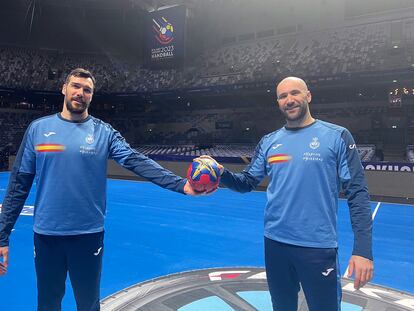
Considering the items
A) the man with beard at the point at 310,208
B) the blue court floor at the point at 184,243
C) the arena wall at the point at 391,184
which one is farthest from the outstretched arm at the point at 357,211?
the arena wall at the point at 391,184

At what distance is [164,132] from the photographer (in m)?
30.3

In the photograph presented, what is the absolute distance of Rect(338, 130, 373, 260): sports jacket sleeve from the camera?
2117mm

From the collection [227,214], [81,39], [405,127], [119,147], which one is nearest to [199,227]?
[227,214]

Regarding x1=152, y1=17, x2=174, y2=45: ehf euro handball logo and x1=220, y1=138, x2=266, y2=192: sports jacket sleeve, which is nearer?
x1=220, y1=138, x2=266, y2=192: sports jacket sleeve

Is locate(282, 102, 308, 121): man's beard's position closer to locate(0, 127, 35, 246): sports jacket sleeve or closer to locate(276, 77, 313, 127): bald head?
locate(276, 77, 313, 127): bald head

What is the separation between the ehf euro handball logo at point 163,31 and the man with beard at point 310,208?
80.3 feet

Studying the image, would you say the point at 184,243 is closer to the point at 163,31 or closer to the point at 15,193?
the point at 15,193

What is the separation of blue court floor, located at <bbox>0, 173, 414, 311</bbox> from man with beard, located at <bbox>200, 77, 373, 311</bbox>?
8.36 ft

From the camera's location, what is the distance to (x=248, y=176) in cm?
279

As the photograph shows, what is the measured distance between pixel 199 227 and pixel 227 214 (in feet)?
5.28

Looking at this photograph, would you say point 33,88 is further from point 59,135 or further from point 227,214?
point 59,135

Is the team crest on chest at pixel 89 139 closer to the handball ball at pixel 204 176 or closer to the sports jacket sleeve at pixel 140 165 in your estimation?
the sports jacket sleeve at pixel 140 165

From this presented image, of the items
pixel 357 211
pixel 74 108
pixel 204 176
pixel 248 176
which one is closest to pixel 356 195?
pixel 357 211

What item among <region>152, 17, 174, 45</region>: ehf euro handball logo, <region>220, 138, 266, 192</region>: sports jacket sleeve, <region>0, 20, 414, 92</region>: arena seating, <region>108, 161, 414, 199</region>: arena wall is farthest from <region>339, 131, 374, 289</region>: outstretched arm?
<region>152, 17, 174, 45</region>: ehf euro handball logo
